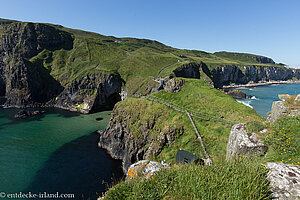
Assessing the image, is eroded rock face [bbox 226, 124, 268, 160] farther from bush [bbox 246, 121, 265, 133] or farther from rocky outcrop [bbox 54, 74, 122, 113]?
rocky outcrop [bbox 54, 74, 122, 113]

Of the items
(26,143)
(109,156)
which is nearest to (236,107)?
(109,156)

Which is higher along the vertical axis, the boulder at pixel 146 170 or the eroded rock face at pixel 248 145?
the eroded rock face at pixel 248 145

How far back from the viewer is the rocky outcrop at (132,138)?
28.3 metres

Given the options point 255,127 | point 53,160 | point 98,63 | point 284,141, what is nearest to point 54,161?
point 53,160

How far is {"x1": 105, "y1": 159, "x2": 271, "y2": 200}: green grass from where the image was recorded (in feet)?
14.4

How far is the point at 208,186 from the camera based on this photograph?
484 centimetres

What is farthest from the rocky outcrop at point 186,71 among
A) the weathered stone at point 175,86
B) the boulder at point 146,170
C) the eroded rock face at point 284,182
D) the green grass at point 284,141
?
the eroded rock face at point 284,182

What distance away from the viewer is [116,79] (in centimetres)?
9531

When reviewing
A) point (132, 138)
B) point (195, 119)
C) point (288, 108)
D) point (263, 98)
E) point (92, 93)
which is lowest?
point (132, 138)

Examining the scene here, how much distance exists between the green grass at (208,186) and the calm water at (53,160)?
19456 mm

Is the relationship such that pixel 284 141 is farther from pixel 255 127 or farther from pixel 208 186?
pixel 208 186

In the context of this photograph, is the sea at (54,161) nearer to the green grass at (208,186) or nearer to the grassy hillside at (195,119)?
the grassy hillside at (195,119)

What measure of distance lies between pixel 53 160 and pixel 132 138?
2187 cm

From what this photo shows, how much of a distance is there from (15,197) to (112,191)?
1270 inches
